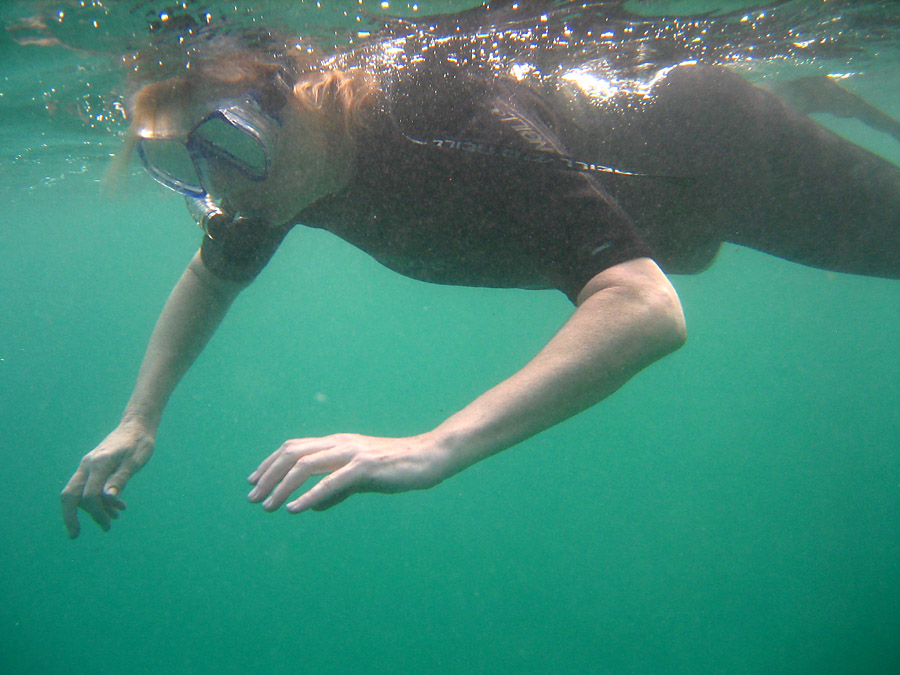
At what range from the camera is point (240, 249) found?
2463mm

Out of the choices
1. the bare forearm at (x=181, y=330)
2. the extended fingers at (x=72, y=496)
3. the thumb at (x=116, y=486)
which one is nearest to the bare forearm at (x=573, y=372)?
the thumb at (x=116, y=486)

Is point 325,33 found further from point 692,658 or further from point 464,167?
point 692,658

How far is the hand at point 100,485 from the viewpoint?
201 centimetres

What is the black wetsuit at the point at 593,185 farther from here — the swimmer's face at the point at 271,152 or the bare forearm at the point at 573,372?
the bare forearm at the point at 573,372

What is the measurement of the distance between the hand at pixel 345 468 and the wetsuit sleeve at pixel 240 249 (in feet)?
4.74

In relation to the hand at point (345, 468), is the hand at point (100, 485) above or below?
below

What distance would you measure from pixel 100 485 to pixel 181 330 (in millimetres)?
816

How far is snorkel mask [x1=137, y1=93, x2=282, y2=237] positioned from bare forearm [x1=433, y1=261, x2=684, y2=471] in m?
1.37

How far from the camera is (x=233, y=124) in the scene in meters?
1.96

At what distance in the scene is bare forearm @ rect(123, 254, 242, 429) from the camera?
2.48 metres

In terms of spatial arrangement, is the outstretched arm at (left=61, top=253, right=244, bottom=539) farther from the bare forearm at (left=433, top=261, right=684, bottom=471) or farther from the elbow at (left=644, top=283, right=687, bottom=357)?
the elbow at (left=644, top=283, right=687, bottom=357)

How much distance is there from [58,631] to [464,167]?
112 feet

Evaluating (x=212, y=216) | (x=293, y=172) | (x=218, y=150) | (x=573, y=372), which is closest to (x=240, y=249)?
(x=212, y=216)

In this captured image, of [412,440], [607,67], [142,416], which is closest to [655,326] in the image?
[412,440]
